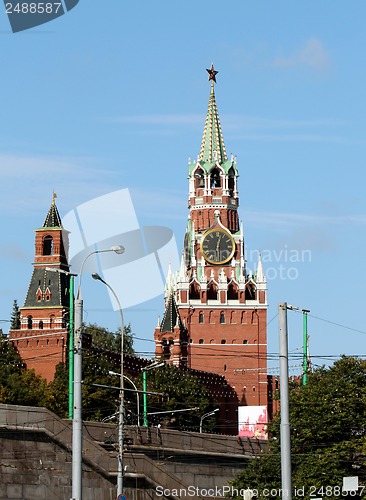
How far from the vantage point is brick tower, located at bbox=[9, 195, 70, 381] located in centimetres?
15875

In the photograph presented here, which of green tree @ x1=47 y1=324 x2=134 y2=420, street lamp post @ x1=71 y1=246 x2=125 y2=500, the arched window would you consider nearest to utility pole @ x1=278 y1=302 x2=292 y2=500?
street lamp post @ x1=71 y1=246 x2=125 y2=500

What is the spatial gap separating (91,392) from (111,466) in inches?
2719

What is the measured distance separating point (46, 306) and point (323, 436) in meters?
86.4

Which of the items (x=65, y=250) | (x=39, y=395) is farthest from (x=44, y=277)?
(x=39, y=395)

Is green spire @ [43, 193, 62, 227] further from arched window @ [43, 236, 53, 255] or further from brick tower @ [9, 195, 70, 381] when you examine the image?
arched window @ [43, 236, 53, 255]

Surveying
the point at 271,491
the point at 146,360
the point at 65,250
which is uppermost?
the point at 65,250

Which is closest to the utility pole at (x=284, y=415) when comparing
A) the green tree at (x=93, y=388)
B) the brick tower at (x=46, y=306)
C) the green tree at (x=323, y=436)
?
the green tree at (x=323, y=436)

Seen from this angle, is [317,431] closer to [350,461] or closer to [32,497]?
[350,461]

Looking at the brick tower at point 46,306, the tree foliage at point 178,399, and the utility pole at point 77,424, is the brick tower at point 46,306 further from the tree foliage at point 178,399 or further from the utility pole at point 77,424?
the utility pole at point 77,424

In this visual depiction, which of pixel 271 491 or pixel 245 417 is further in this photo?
pixel 245 417

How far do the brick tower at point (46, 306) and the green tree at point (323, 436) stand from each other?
73.4 m

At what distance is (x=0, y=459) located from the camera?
63.4 metres

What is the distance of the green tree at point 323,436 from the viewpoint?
250 ft

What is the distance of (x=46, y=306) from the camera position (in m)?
164
